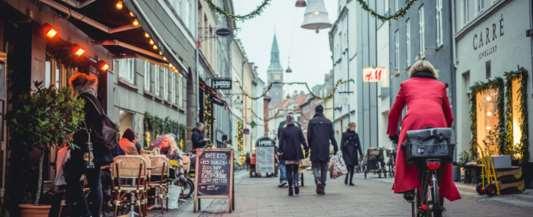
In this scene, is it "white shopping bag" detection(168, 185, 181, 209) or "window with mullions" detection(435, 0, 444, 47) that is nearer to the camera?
"white shopping bag" detection(168, 185, 181, 209)

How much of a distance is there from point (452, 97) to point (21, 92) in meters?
16.9

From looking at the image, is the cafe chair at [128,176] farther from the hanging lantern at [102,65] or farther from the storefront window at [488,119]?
the storefront window at [488,119]

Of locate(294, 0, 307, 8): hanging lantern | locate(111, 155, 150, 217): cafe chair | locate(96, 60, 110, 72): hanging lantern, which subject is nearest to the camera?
locate(111, 155, 150, 217): cafe chair

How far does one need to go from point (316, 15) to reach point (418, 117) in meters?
10.0

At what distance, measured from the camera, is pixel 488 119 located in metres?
21.2

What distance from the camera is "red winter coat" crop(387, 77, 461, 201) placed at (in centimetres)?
800

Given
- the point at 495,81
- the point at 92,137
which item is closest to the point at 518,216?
the point at 92,137

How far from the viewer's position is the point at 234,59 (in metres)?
72.0

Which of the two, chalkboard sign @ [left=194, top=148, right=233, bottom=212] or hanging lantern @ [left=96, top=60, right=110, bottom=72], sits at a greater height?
hanging lantern @ [left=96, top=60, right=110, bottom=72]

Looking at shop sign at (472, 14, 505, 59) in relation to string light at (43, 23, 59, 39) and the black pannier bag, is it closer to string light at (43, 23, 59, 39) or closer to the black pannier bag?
string light at (43, 23, 59, 39)

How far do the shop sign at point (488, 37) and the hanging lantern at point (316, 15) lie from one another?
14.0 ft

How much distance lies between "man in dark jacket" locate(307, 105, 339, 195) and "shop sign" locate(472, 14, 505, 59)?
4.70m

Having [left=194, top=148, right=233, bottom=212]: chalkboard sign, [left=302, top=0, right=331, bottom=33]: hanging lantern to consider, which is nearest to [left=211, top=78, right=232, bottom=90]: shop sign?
[left=302, top=0, right=331, bottom=33]: hanging lantern

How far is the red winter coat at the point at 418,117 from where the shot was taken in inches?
315
